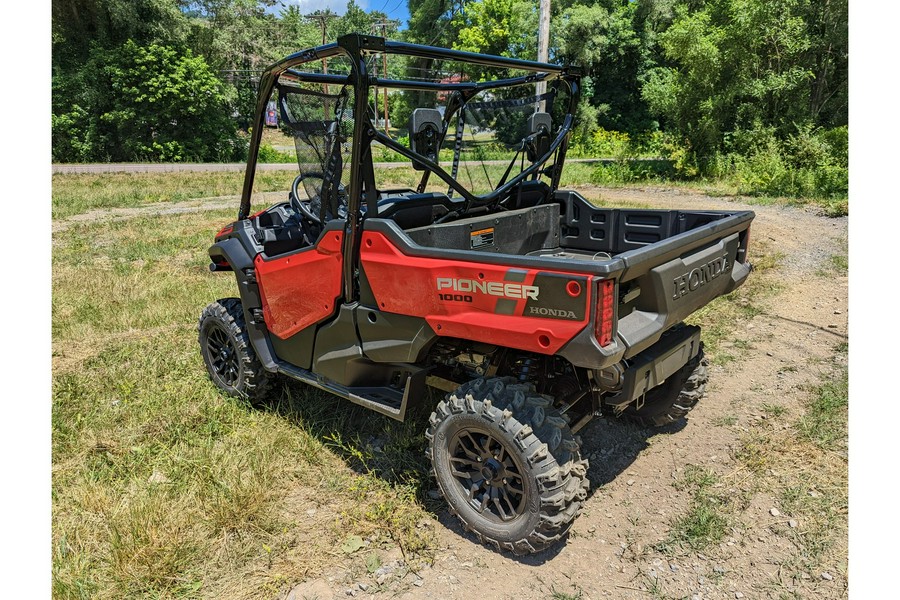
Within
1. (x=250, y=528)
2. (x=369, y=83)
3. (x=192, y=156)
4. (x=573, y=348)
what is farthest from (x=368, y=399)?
(x=192, y=156)

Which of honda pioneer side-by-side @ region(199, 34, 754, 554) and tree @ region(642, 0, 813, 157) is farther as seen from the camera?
tree @ region(642, 0, 813, 157)

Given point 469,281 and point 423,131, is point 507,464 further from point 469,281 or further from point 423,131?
point 423,131

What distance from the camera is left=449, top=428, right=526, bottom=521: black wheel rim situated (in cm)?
297

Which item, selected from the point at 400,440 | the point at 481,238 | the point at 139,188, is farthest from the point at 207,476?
the point at 139,188

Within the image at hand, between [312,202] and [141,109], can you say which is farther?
[141,109]

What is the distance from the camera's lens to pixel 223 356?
465cm

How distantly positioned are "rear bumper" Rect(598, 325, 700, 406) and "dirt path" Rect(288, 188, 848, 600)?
687 mm

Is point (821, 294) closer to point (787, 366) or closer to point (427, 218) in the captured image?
point (787, 366)

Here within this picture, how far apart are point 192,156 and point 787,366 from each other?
92.1 ft

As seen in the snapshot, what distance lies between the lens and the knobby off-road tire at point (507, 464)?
2.81 meters

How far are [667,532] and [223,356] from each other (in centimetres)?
326

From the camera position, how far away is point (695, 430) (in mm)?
4102

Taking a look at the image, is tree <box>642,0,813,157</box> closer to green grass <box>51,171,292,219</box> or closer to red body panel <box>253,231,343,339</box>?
green grass <box>51,171,292,219</box>

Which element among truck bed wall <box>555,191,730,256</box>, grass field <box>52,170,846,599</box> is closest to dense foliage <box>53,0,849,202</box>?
truck bed wall <box>555,191,730,256</box>
